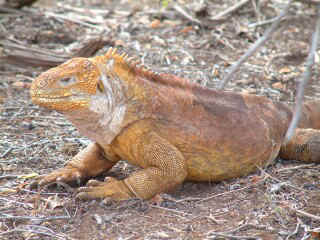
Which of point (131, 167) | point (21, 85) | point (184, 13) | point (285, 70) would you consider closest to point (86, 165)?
point (131, 167)

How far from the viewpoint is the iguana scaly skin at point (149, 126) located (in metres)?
5.11

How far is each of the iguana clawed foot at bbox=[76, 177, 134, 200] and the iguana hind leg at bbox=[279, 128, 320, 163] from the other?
2.31 m

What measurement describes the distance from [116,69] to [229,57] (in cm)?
508

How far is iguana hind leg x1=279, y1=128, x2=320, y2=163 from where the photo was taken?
6.34m

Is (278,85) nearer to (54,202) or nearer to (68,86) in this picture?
(68,86)

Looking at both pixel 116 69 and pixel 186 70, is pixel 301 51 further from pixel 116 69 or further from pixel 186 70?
pixel 116 69

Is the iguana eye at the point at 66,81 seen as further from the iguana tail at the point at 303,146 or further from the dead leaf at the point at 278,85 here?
the dead leaf at the point at 278,85

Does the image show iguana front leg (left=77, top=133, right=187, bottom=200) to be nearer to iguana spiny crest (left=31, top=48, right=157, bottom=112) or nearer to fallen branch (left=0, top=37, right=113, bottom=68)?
iguana spiny crest (left=31, top=48, right=157, bottom=112)

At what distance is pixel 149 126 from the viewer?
5367mm

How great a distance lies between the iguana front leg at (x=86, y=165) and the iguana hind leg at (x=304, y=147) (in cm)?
223

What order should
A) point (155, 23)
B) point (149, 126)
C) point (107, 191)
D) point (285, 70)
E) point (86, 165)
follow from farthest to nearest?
1. point (155, 23)
2. point (285, 70)
3. point (86, 165)
4. point (149, 126)
5. point (107, 191)

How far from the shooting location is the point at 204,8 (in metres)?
11.3

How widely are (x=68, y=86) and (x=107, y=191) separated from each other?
3.66 feet

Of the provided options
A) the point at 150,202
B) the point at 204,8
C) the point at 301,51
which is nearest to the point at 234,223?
the point at 150,202
